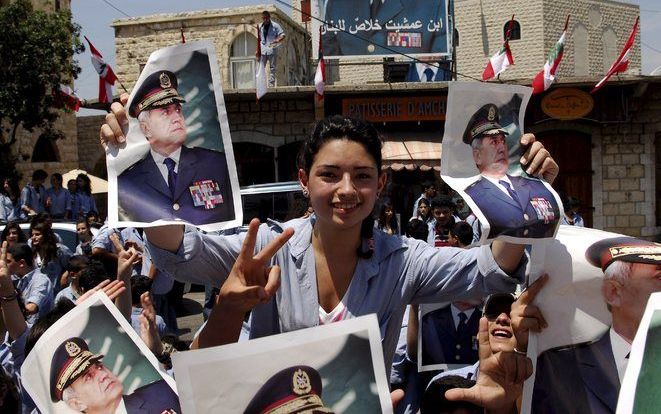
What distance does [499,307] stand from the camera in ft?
9.14

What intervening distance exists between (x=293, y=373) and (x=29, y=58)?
16260mm

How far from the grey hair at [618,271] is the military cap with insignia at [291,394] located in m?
0.90

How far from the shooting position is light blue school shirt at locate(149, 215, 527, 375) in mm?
2115

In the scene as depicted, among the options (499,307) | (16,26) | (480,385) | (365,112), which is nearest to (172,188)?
(480,385)

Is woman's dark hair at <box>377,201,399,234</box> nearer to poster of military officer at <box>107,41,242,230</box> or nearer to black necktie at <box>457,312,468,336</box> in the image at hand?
black necktie at <box>457,312,468,336</box>

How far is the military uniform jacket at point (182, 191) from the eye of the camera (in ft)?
7.30

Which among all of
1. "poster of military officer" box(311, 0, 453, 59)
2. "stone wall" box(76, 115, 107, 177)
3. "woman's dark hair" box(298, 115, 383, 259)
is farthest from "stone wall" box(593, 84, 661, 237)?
"stone wall" box(76, 115, 107, 177)

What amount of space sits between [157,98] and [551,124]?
1523 cm

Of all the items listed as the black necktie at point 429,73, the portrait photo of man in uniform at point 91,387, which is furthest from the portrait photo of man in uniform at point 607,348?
the black necktie at point 429,73

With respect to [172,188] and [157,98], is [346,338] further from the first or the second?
[157,98]

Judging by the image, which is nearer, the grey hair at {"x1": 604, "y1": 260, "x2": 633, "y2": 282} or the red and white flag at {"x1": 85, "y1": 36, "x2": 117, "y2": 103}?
the grey hair at {"x1": 604, "y1": 260, "x2": 633, "y2": 282}

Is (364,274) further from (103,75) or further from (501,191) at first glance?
(103,75)

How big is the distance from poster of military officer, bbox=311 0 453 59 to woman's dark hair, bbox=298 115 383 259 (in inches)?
591

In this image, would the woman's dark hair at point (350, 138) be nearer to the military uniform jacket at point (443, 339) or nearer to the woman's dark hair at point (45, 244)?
the military uniform jacket at point (443, 339)
